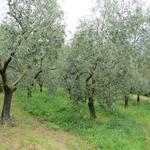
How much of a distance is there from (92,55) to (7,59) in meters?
5.84

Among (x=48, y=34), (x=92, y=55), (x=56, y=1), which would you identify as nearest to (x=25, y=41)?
(x=48, y=34)

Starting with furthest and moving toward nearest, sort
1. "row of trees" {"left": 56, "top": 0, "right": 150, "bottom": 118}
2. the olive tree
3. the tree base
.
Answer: "row of trees" {"left": 56, "top": 0, "right": 150, "bottom": 118}, the tree base, the olive tree

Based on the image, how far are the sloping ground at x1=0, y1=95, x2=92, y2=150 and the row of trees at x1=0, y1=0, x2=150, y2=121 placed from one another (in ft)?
5.76

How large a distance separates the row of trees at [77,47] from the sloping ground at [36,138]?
176 centimetres

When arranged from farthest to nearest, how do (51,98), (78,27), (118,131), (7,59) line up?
1. (51,98)
2. (78,27)
3. (118,131)
4. (7,59)

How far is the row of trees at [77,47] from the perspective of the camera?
1819 cm

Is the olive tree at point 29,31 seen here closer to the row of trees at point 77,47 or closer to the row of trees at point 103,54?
the row of trees at point 77,47

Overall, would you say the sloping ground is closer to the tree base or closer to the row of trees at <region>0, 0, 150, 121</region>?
the tree base

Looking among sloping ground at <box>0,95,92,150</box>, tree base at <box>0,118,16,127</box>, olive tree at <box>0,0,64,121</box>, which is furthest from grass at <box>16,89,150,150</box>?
olive tree at <box>0,0,64,121</box>

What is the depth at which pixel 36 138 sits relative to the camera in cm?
1703

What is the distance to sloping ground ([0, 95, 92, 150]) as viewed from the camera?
15633mm

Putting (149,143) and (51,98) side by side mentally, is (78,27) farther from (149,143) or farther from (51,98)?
(51,98)

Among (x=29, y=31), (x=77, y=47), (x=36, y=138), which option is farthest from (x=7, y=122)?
(x=77, y=47)

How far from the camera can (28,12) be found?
18.3 meters
